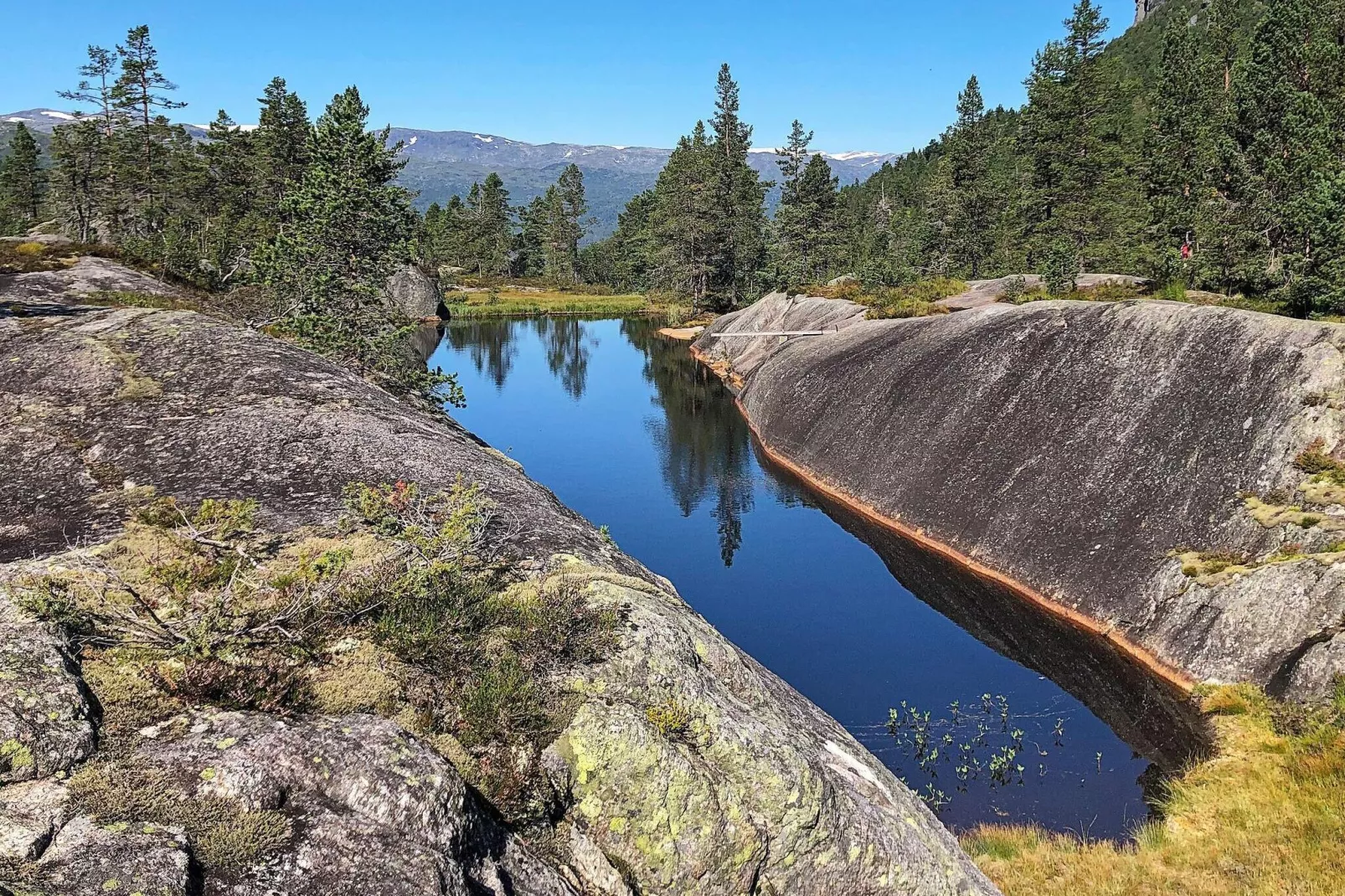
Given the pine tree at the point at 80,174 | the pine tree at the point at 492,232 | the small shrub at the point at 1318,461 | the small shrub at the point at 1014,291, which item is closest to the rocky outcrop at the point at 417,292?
the pine tree at the point at 80,174

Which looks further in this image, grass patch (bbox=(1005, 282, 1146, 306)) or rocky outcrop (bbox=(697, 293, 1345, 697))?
grass patch (bbox=(1005, 282, 1146, 306))

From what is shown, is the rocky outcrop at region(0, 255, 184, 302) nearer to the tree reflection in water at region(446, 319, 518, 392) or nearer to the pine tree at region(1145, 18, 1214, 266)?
the tree reflection in water at region(446, 319, 518, 392)

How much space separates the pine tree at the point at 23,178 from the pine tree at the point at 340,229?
114 meters

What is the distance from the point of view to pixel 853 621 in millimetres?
28031

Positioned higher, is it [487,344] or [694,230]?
[694,230]

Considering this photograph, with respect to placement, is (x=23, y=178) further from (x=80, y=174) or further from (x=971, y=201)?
(x=971, y=201)

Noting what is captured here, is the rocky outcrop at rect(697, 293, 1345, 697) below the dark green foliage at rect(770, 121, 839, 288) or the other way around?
below

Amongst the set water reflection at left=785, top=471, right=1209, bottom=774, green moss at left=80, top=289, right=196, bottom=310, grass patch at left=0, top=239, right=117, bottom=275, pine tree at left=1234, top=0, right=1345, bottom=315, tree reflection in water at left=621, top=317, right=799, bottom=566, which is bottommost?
tree reflection in water at left=621, top=317, right=799, bottom=566

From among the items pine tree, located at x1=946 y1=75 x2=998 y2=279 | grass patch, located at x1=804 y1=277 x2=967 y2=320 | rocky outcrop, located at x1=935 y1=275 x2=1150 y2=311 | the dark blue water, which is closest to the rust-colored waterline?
the dark blue water

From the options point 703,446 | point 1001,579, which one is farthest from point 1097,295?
point 703,446

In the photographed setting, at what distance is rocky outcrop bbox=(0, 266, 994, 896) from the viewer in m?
6.38

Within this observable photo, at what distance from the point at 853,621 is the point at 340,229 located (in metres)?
23.5

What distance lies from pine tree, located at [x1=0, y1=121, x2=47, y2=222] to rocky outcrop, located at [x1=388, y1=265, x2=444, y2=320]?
53.8 m

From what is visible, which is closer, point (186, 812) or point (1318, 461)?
point (186, 812)
